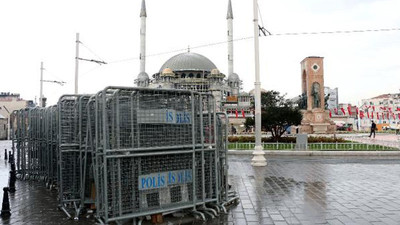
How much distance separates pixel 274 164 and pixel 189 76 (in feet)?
283

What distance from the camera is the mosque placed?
286 ft

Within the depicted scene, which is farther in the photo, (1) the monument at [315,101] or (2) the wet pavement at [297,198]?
(1) the monument at [315,101]

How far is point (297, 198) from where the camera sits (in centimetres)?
847

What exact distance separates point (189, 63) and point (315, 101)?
6185 cm

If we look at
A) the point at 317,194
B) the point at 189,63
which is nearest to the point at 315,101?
the point at 317,194

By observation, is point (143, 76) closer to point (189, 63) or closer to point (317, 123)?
point (189, 63)

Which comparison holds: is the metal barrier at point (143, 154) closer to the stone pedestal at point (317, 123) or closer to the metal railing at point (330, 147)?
the metal railing at point (330, 147)

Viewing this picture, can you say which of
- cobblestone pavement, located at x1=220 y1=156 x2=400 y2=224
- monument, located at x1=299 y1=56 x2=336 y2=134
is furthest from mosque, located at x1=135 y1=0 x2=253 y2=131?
cobblestone pavement, located at x1=220 y1=156 x2=400 y2=224

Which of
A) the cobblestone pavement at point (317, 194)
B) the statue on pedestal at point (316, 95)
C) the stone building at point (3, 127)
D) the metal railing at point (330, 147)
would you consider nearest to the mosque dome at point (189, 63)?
the stone building at point (3, 127)

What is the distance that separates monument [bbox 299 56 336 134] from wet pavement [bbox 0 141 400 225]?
30062 millimetres

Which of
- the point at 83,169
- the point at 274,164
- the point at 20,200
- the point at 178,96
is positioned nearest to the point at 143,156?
the point at 178,96

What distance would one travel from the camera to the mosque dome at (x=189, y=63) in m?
101

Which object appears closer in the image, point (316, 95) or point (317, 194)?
point (317, 194)

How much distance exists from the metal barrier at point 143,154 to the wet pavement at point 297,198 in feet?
2.00
